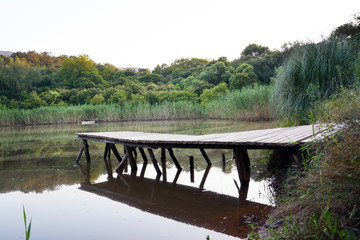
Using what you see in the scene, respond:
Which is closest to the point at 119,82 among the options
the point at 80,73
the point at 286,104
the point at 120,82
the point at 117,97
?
the point at 120,82

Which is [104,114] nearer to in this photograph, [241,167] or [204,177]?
[204,177]

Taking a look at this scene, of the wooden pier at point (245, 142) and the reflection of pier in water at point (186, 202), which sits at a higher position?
the wooden pier at point (245, 142)

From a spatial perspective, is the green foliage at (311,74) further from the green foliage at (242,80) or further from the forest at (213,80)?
the green foliage at (242,80)

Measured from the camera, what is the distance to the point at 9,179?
5.82 metres

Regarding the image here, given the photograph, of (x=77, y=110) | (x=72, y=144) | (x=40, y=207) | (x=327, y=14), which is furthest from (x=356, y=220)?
(x=77, y=110)

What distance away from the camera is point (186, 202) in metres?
3.99

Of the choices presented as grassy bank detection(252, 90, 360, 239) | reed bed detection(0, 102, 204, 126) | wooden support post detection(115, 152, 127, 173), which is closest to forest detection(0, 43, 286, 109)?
reed bed detection(0, 102, 204, 126)

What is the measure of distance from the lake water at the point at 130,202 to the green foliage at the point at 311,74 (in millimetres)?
1751

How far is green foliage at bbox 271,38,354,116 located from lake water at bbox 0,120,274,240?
1751 mm

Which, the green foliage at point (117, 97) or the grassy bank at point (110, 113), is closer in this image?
the grassy bank at point (110, 113)

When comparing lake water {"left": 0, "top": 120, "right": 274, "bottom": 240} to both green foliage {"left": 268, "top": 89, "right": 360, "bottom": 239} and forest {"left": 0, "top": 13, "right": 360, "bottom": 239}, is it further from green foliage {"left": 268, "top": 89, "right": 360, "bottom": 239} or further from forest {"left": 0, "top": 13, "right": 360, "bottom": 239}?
green foliage {"left": 268, "top": 89, "right": 360, "bottom": 239}

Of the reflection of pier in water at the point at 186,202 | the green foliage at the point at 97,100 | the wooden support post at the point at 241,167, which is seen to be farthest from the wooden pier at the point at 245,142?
the green foliage at the point at 97,100

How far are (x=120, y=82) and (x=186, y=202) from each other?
40.4 metres

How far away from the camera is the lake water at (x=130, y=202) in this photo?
10.5 ft
